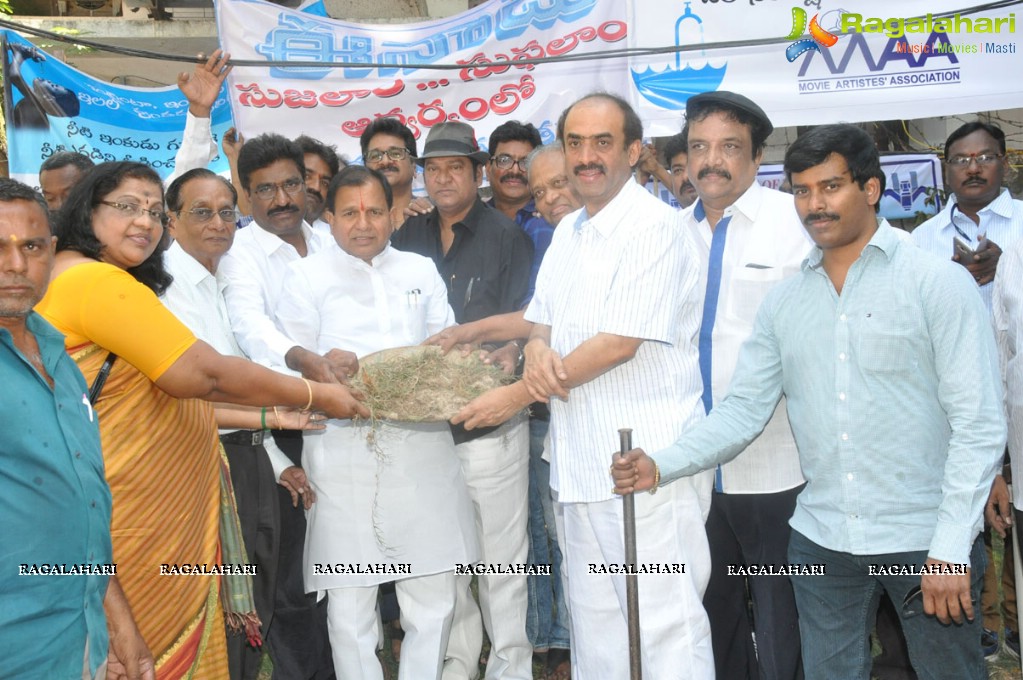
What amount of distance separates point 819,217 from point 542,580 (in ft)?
8.53

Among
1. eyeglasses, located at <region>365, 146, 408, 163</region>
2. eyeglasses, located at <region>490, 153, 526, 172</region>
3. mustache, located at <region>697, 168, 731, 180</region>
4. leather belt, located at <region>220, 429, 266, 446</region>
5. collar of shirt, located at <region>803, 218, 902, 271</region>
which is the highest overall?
eyeglasses, located at <region>365, 146, 408, 163</region>

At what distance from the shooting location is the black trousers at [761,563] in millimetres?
3785

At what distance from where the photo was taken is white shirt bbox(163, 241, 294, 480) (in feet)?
13.3

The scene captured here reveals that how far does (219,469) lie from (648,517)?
1664mm

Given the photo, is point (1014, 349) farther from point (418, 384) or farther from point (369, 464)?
point (369, 464)

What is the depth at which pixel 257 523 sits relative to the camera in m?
4.23

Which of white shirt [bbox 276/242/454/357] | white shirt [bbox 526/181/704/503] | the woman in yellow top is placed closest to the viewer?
the woman in yellow top

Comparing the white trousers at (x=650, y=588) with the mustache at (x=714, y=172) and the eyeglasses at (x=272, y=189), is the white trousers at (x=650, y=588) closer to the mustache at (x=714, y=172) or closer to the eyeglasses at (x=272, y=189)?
the mustache at (x=714, y=172)

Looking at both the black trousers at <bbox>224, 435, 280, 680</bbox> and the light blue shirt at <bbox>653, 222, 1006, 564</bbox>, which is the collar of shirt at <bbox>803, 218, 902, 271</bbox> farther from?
the black trousers at <bbox>224, 435, 280, 680</bbox>

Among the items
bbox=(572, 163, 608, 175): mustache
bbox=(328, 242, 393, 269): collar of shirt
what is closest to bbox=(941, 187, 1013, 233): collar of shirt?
bbox=(572, 163, 608, 175): mustache

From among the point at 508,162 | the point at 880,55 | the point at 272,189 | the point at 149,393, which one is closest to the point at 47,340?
the point at 149,393

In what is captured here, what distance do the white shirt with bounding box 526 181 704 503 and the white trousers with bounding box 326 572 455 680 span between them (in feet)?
3.06

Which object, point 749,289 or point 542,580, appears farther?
point 542,580

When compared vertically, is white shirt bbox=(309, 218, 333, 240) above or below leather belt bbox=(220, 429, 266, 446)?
above
